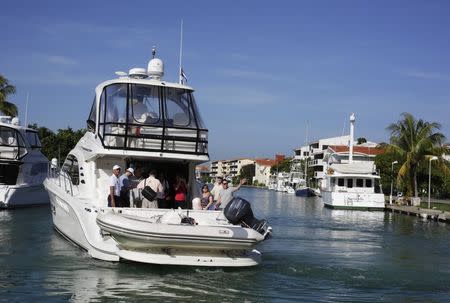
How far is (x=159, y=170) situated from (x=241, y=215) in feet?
12.3

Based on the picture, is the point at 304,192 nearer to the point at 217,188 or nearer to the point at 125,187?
the point at 217,188

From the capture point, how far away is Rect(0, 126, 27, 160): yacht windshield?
93.6 feet

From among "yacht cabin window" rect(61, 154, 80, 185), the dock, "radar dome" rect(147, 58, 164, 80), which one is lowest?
the dock

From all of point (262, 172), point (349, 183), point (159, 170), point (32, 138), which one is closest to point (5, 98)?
point (32, 138)

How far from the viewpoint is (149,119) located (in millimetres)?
14344

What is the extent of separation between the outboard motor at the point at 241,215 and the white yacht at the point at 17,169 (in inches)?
749

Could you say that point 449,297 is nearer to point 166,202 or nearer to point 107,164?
point 166,202

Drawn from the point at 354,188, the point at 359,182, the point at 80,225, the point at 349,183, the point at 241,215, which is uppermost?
the point at 359,182

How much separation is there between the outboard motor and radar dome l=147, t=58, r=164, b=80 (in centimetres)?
509

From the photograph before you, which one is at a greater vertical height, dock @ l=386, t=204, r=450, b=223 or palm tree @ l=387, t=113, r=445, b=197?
palm tree @ l=387, t=113, r=445, b=197

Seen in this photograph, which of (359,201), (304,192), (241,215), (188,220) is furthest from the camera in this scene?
(304,192)

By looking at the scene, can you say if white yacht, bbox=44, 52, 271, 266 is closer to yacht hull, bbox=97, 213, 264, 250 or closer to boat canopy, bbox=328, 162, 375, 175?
yacht hull, bbox=97, 213, 264, 250

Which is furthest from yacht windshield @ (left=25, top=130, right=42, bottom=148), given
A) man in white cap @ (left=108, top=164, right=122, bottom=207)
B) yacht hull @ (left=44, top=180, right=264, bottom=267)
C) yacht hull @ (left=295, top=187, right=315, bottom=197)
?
yacht hull @ (left=295, top=187, right=315, bottom=197)

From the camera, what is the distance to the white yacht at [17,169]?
28312 mm
